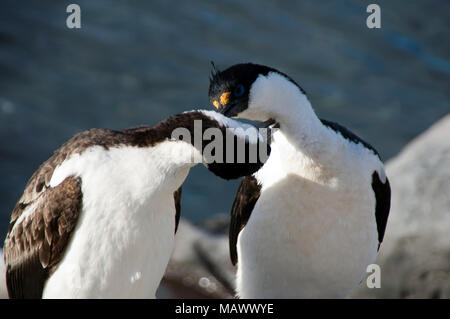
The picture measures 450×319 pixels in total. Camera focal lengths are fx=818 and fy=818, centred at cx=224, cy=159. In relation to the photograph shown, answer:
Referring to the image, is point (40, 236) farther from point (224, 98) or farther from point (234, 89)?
point (234, 89)

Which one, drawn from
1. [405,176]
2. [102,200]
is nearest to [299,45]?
[405,176]

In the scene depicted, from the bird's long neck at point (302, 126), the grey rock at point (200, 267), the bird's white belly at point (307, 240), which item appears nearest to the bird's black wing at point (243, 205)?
the bird's white belly at point (307, 240)

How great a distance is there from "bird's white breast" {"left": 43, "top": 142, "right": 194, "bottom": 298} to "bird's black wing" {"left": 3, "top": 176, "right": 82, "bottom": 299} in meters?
0.07

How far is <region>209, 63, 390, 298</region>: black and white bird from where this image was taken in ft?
21.1

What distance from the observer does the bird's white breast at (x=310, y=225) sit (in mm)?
6719

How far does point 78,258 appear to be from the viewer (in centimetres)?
569

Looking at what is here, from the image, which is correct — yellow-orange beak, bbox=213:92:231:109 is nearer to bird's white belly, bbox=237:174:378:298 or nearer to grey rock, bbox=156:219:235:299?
bird's white belly, bbox=237:174:378:298

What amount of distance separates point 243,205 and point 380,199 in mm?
1226

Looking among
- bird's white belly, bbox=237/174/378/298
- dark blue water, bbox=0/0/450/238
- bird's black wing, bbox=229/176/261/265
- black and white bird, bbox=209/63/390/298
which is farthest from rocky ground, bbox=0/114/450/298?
dark blue water, bbox=0/0/450/238

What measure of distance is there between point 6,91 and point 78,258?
39.2 ft

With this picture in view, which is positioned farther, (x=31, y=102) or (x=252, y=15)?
(x=252, y=15)

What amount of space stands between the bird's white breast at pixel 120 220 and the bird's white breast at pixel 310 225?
4.38ft

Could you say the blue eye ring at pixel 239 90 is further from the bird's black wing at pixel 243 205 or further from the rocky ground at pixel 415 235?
the rocky ground at pixel 415 235
